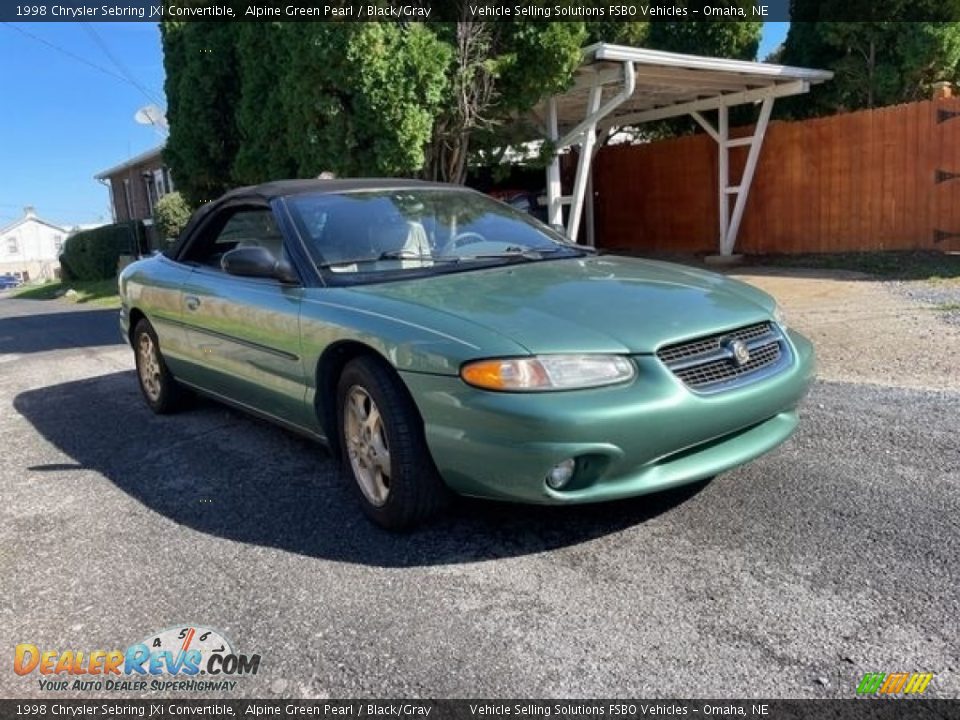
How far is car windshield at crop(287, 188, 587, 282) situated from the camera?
4039 mm

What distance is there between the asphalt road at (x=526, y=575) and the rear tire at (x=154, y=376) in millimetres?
1045

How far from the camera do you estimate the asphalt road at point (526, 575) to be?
8.18 ft

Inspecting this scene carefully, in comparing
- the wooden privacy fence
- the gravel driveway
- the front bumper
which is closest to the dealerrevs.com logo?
the front bumper

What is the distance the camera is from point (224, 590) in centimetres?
313

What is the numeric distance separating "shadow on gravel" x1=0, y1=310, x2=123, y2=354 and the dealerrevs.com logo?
837 cm

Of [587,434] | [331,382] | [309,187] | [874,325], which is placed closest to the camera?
[587,434]

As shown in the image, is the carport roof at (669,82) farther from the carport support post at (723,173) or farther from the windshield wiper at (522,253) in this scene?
the windshield wiper at (522,253)

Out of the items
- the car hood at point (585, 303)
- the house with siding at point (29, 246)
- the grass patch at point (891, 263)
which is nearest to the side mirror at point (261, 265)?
the car hood at point (585, 303)

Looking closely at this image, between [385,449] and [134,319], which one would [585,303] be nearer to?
[385,449]

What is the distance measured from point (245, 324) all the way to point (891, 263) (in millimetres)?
9671

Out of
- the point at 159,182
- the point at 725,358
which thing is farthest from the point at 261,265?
the point at 159,182

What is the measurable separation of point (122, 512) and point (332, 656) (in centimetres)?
191

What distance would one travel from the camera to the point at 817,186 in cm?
1288

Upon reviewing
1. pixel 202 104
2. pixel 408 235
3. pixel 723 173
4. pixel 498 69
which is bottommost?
pixel 408 235
